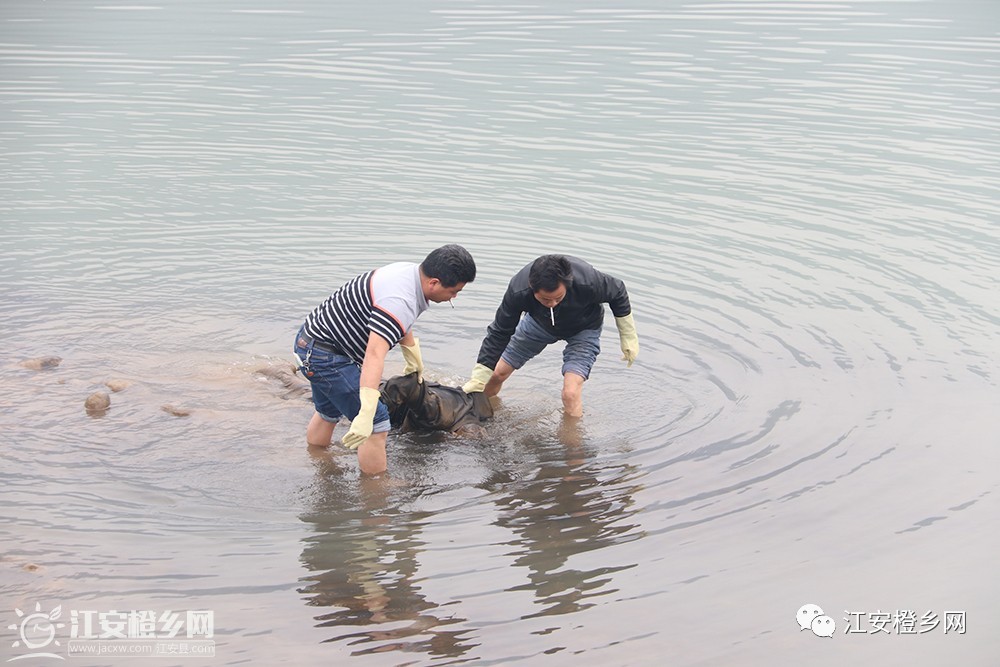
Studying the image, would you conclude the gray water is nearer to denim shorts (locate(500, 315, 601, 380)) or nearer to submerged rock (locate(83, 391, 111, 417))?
submerged rock (locate(83, 391, 111, 417))

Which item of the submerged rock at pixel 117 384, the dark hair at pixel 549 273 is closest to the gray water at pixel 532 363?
the submerged rock at pixel 117 384

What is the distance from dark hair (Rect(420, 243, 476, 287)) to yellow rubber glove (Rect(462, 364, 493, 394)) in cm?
224

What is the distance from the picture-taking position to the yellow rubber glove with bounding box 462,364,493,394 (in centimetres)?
979

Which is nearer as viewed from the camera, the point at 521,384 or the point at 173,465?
the point at 173,465

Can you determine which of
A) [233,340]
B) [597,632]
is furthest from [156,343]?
[597,632]

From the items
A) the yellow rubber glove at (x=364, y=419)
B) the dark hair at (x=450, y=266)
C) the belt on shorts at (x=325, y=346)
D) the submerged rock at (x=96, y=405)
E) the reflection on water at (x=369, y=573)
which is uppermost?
the dark hair at (x=450, y=266)

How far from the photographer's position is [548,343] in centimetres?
979

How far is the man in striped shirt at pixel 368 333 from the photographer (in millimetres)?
7598

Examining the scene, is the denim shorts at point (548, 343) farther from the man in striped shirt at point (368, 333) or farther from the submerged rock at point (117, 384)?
the submerged rock at point (117, 384)

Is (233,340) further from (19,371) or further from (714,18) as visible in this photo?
(714,18)

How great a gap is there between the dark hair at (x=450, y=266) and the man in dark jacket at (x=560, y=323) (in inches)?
40.2

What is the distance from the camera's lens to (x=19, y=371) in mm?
10445

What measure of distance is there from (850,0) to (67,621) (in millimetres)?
29806

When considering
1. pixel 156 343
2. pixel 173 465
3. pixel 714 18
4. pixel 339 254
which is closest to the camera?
pixel 173 465
